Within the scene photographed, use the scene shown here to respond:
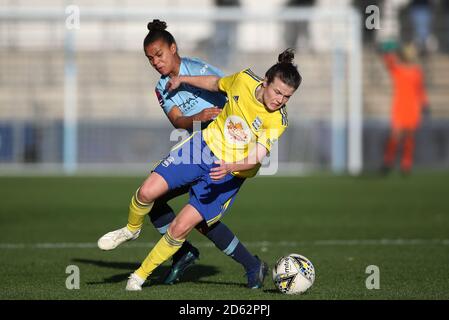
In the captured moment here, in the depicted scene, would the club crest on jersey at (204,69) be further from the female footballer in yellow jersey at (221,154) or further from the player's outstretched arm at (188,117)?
the female footballer in yellow jersey at (221,154)

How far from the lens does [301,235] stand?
11.3 meters

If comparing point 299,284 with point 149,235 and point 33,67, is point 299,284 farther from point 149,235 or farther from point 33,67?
point 33,67

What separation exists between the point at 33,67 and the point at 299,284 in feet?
48.3

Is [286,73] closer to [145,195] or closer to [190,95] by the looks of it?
[190,95]

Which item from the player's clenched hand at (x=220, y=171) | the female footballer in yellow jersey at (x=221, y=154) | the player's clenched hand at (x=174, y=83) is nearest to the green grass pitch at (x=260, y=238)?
the female footballer in yellow jersey at (x=221, y=154)

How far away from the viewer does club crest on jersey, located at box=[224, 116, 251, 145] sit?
289 inches

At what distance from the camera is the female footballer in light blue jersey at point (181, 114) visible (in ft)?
25.0

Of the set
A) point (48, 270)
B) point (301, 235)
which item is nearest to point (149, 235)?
point (301, 235)

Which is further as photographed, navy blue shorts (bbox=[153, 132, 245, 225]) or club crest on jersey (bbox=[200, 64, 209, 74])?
club crest on jersey (bbox=[200, 64, 209, 74])

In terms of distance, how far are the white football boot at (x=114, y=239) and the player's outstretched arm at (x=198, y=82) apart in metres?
1.18

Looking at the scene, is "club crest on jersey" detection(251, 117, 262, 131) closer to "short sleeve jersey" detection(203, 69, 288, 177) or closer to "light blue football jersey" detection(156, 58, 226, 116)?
"short sleeve jersey" detection(203, 69, 288, 177)

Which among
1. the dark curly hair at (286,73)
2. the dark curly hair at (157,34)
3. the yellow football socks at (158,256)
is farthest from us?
the dark curly hair at (157,34)
